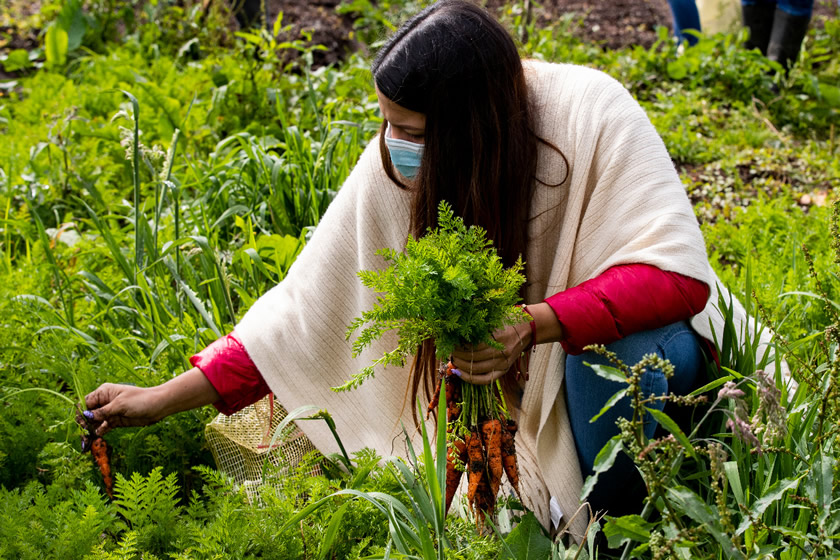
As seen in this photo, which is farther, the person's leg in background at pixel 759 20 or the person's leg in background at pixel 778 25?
the person's leg in background at pixel 759 20

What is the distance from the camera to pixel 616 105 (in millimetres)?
1753

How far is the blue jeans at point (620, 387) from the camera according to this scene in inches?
64.9

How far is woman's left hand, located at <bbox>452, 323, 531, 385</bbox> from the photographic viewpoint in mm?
1520

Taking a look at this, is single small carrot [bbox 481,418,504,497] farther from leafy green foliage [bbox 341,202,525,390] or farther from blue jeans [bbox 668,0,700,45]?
blue jeans [bbox 668,0,700,45]

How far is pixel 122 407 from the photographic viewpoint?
1656 mm

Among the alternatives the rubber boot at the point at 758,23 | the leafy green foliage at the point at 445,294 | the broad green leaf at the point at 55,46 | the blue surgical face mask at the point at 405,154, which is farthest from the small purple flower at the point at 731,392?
the broad green leaf at the point at 55,46

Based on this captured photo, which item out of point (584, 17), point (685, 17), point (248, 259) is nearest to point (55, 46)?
point (248, 259)

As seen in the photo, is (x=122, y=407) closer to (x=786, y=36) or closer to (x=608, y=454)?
(x=608, y=454)

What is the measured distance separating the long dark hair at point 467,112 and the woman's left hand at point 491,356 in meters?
0.27

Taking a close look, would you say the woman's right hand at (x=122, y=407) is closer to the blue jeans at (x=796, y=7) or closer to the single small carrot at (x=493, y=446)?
the single small carrot at (x=493, y=446)

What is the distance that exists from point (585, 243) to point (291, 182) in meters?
1.21

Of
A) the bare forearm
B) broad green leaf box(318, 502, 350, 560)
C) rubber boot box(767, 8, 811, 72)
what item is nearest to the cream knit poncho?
the bare forearm

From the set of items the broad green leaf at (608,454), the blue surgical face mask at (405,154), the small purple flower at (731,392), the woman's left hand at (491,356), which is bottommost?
the woman's left hand at (491,356)

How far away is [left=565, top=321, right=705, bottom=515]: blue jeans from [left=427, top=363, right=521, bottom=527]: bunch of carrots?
0.19m
